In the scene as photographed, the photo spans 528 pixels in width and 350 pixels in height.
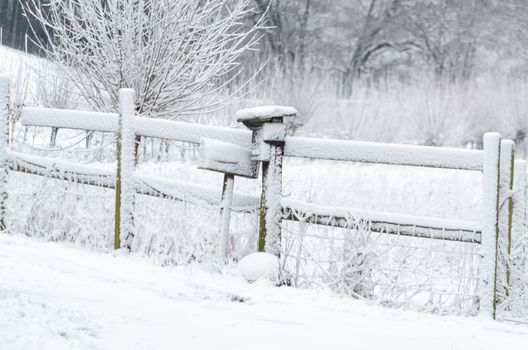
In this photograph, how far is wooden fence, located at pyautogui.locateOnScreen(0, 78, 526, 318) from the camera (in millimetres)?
4266

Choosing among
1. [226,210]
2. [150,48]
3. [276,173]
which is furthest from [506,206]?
[150,48]

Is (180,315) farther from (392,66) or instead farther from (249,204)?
(392,66)

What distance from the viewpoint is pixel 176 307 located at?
11.9 feet

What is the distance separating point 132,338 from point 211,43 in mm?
7623

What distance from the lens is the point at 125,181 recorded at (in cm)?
519

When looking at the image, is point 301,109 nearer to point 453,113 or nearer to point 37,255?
point 453,113

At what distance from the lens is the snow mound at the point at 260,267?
4512 mm

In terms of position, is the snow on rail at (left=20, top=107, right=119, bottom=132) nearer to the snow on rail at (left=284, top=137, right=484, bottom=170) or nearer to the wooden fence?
the wooden fence

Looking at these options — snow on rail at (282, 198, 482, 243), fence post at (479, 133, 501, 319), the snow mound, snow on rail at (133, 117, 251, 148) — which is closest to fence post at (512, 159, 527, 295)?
fence post at (479, 133, 501, 319)

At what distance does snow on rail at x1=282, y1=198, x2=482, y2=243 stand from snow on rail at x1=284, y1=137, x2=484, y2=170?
35cm

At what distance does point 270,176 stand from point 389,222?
2.85 feet

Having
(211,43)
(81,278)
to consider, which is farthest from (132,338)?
(211,43)

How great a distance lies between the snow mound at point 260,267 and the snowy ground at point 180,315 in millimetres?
75

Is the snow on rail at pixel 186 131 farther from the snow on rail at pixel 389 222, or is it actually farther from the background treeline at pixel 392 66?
the background treeline at pixel 392 66
